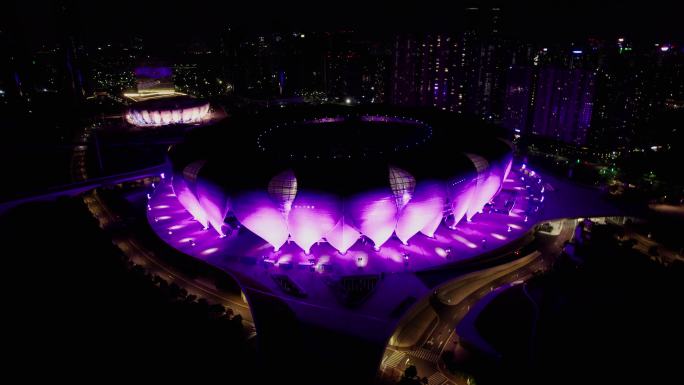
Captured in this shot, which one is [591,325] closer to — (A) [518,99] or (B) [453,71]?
(A) [518,99]

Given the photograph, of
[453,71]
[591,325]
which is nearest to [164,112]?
[453,71]

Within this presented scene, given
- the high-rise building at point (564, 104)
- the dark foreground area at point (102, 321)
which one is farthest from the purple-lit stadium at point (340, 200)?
the high-rise building at point (564, 104)

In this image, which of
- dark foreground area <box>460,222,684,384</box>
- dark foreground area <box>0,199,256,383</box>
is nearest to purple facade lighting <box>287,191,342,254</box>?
dark foreground area <box>0,199,256,383</box>

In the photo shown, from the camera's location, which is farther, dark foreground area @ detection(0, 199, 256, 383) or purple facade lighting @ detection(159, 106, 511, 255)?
purple facade lighting @ detection(159, 106, 511, 255)

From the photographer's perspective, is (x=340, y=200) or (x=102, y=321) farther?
(x=340, y=200)

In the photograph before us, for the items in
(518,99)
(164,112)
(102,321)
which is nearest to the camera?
(102,321)

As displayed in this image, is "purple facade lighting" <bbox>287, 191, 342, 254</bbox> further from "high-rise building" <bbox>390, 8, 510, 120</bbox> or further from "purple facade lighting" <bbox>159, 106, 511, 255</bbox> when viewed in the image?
"high-rise building" <bbox>390, 8, 510, 120</bbox>

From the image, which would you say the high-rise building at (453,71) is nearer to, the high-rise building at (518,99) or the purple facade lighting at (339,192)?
the high-rise building at (518,99)
